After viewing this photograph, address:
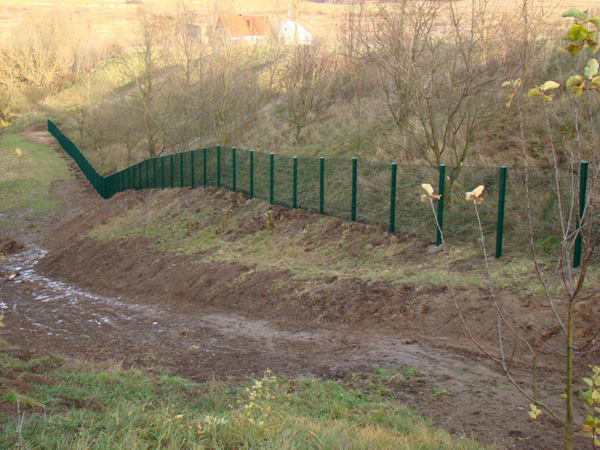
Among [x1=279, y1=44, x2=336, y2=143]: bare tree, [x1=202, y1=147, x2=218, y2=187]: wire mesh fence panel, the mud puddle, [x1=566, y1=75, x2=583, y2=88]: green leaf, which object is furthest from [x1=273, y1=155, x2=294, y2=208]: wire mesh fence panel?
[x1=566, y1=75, x2=583, y2=88]: green leaf

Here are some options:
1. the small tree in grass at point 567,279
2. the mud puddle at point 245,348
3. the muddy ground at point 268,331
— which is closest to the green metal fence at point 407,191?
the small tree in grass at point 567,279

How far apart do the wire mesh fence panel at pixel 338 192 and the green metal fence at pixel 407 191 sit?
1.1 inches

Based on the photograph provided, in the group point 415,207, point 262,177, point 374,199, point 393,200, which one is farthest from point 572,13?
point 262,177

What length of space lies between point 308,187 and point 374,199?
263cm

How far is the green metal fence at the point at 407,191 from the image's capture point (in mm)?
10352

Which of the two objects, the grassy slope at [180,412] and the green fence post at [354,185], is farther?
the green fence post at [354,185]

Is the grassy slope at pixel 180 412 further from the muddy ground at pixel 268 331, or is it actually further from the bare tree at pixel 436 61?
the bare tree at pixel 436 61

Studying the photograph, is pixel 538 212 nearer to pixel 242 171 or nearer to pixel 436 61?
pixel 436 61

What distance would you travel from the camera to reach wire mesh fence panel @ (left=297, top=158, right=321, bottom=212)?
16.1 m

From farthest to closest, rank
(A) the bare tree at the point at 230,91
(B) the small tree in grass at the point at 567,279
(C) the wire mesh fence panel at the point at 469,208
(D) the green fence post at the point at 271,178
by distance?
(A) the bare tree at the point at 230,91 → (D) the green fence post at the point at 271,178 → (C) the wire mesh fence panel at the point at 469,208 → (B) the small tree in grass at the point at 567,279

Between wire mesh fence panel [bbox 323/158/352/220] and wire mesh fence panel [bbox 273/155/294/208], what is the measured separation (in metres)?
1.17

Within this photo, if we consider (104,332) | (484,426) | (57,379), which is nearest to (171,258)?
(104,332)

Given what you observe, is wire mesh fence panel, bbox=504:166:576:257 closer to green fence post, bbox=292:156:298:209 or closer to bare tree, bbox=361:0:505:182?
bare tree, bbox=361:0:505:182

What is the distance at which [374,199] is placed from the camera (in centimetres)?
1452
